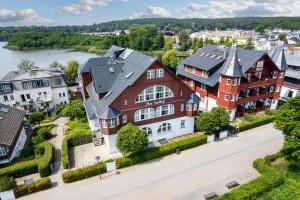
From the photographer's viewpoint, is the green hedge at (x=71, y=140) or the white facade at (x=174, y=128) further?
the white facade at (x=174, y=128)

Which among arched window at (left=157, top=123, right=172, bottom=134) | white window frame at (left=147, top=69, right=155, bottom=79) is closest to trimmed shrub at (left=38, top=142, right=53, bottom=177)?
arched window at (left=157, top=123, right=172, bottom=134)

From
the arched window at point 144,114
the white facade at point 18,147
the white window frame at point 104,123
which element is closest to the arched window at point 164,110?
the arched window at point 144,114

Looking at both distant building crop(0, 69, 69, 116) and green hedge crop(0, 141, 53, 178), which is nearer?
green hedge crop(0, 141, 53, 178)

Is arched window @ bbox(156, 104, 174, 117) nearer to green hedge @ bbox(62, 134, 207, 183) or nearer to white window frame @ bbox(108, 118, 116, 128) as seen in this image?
green hedge @ bbox(62, 134, 207, 183)

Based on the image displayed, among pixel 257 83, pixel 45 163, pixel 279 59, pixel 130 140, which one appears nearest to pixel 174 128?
pixel 130 140

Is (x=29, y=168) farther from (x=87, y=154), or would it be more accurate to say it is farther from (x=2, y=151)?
(x=87, y=154)

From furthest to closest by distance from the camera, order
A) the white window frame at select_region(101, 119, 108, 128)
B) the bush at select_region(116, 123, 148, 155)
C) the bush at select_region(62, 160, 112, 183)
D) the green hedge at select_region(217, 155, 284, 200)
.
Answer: the white window frame at select_region(101, 119, 108, 128) < the bush at select_region(116, 123, 148, 155) < the bush at select_region(62, 160, 112, 183) < the green hedge at select_region(217, 155, 284, 200)

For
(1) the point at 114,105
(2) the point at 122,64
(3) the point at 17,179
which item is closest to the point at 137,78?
(1) the point at 114,105

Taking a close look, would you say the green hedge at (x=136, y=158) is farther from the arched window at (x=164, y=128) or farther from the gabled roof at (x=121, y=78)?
the gabled roof at (x=121, y=78)
